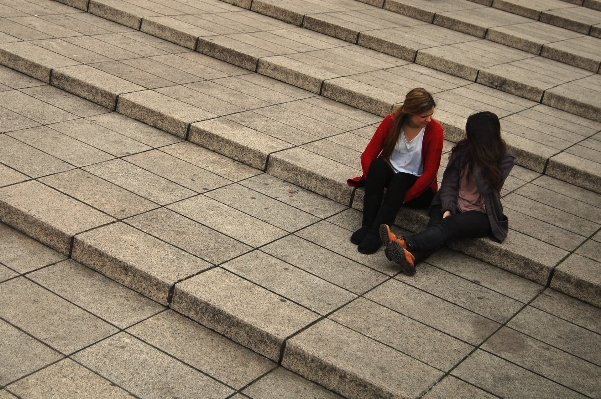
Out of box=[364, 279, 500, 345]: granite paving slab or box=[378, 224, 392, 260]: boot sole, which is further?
box=[378, 224, 392, 260]: boot sole

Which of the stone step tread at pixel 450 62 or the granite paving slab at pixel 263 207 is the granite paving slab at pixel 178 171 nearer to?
the granite paving slab at pixel 263 207

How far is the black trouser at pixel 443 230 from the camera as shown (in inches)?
208

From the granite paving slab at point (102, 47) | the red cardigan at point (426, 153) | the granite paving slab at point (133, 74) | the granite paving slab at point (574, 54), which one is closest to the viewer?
the red cardigan at point (426, 153)

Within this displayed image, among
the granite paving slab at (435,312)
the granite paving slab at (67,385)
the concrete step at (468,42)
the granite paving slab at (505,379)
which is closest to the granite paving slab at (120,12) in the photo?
the concrete step at (468,42)

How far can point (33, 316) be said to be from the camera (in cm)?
450

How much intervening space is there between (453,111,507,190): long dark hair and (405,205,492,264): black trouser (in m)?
0.26

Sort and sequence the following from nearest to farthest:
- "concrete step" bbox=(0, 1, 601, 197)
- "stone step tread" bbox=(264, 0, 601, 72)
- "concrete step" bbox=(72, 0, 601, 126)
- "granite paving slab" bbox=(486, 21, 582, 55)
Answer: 1. "concrete step" bbox=(0, 1, 601, 197)
2. "concrete step" bbox=(72, 0, 601, 126)
3. "stone step tread" bbox=(264, 0, 601, 72)
4. "granite paving slab" bbox=(486, 21, 582, 55)

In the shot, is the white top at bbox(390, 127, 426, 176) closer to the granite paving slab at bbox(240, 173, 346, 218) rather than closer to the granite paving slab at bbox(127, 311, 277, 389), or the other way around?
the granite paving slab at bbox(240, 173, 346, 218)

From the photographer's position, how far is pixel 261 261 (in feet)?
16.8

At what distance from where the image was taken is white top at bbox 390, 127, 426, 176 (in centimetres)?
571

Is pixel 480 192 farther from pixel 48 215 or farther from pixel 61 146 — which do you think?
pixel 61 146

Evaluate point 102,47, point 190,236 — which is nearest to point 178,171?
point 190,236

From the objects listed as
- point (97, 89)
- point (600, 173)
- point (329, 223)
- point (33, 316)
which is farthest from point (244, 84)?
point (33, 316)

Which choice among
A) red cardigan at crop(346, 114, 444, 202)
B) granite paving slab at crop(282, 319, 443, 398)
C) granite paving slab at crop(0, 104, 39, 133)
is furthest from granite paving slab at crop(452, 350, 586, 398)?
granite paving slab at crop(0, 104, 39, 133)
